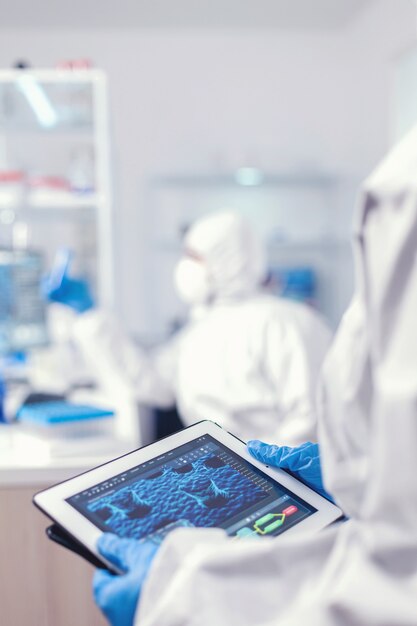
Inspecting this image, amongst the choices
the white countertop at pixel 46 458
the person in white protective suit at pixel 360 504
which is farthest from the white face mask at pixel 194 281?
the person in white protective suit at pixel 360 504

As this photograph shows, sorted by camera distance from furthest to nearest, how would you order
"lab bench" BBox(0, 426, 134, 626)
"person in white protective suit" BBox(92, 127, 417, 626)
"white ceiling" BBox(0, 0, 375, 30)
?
1. "white ceiling" BBox(0, 0, 375, 30)
2. "lab bench" BBox(0, 426, 134, 626)
3. "person in white protective suit" BBox(92, 127, 417, 626)

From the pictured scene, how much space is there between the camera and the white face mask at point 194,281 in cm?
242

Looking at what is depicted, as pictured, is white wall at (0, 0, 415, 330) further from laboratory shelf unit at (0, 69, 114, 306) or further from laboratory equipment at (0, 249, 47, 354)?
laboratory equipment at (0, 249, 47, 354)

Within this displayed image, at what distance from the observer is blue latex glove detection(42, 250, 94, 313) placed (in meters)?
2.46

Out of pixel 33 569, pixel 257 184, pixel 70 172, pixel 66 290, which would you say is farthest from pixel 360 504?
pixel 257 184

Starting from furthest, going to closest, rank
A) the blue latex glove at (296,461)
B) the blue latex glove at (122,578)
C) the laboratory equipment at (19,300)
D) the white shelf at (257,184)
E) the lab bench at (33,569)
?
the white shelf at (257,184), the laboratory equipment at (19,300), the lab bench at (33,569), the blue latex glove at (296,461), the blue latex glove at (122,578)

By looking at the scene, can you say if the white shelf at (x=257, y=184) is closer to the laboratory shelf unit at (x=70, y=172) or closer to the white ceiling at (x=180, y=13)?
the white ceiling at (x=180, y=13)

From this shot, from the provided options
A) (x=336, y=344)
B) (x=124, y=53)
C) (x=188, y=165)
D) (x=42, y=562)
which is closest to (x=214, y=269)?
(x=42, y=562)

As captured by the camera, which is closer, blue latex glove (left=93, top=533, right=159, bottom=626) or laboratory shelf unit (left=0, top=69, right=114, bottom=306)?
blue latex glove (left=93, top=533, right=159, bottom=626)

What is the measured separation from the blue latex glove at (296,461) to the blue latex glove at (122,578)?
230mm

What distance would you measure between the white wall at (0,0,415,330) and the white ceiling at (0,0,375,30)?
0.33ft

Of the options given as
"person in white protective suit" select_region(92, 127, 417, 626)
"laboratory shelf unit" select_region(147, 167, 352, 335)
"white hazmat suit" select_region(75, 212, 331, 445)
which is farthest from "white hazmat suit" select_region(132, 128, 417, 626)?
"laboratory shelf unit" select_region(147, 167, 352, 335)

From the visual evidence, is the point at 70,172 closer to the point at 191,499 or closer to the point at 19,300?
the point at 19,300

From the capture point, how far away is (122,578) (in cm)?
74
